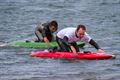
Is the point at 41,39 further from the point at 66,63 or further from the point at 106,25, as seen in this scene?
the point at 106,25

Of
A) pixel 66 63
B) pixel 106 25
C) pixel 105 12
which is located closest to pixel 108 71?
pixel 66 63

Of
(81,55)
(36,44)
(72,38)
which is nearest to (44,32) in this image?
(36,44)

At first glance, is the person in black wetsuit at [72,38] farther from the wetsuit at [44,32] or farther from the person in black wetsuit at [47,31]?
the wetsuit at [44,32]

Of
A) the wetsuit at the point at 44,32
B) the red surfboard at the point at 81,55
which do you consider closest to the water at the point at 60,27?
the red surfboard at the point at 81,55

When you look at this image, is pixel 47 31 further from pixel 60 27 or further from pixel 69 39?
pixel 60 27

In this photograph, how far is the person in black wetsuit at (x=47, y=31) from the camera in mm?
23044

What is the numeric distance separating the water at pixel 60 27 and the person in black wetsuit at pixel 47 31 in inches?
36.1

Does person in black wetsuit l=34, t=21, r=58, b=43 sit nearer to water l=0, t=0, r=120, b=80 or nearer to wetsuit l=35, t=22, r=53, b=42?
wetsuit l=35, t=22, r=53, b=42

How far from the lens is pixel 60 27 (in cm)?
3606

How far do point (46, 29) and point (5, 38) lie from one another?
636cm

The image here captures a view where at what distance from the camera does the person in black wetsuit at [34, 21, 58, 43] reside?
23.0 meters

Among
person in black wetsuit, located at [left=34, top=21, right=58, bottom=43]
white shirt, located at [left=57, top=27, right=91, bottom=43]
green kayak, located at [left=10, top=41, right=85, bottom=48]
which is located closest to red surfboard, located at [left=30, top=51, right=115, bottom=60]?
white shirt, located at [left=57, top=27, right=91, bottom=43]

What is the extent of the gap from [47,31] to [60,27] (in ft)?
37.0

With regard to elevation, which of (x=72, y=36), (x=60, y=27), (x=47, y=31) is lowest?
(x=60, y=27)
